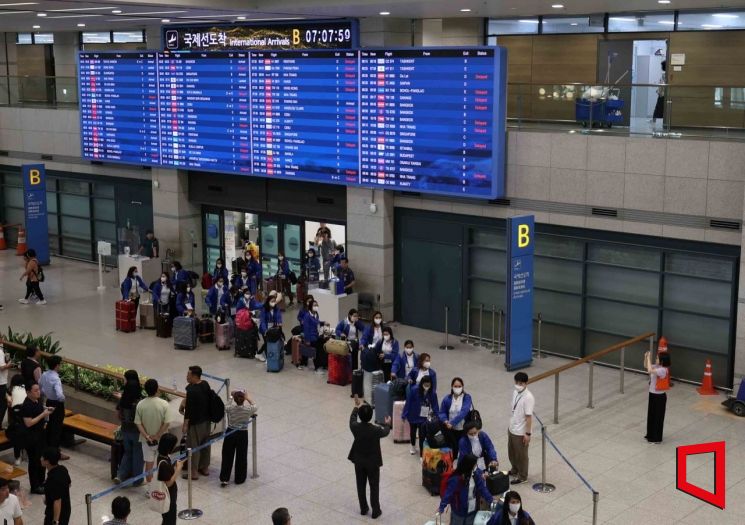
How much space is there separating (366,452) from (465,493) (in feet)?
5.29

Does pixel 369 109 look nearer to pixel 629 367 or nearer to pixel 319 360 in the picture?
pixel 319 360

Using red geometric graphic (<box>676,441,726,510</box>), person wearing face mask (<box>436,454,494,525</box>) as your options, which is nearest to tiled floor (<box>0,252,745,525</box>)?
red geometric graphic (<box>676,441,726,510</box>)

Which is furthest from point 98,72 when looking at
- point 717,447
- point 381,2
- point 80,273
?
point 717,447

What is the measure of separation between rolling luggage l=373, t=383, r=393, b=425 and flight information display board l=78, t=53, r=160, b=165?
1148 centimetres

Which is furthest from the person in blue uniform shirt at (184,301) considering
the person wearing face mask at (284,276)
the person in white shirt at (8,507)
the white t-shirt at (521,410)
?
the person in white shirt at (8,507)

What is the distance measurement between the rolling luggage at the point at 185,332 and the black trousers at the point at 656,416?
8.85 m

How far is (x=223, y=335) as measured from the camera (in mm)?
19688

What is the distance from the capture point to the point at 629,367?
60.2ft

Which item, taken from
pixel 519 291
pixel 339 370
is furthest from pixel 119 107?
pixel 519 291

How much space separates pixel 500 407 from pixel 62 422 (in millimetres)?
Answer: 6595

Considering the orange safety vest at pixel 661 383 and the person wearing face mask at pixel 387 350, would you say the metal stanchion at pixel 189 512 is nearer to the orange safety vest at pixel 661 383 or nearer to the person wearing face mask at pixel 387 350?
the person wearing face mask at pixel 387 350

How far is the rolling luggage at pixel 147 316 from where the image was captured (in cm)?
2136

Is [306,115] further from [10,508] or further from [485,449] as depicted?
[10,508]

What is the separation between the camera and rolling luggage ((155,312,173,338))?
2055 centimetres
